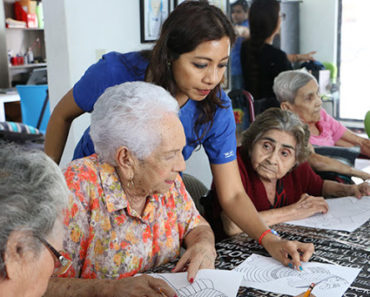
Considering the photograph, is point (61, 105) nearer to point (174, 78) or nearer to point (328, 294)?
point (174, 78)

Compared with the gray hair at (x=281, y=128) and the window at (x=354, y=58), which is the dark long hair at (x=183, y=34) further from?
the window at (x=354, y=58)

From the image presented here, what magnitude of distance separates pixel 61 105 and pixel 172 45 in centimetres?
55

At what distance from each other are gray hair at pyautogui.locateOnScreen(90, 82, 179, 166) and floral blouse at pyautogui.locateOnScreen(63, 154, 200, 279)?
0.25 feet

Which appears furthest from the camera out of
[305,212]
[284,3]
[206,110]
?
[284,3]

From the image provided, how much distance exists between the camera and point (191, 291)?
1.29 m

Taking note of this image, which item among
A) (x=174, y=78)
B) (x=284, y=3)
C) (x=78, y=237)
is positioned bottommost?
(x=78, y=237)

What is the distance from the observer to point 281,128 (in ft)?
6.94

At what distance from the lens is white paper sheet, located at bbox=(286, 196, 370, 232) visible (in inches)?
72.5

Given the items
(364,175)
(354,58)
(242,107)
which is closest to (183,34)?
(364,175)

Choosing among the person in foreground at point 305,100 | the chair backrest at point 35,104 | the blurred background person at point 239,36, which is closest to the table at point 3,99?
the chair backrest at point 35,104

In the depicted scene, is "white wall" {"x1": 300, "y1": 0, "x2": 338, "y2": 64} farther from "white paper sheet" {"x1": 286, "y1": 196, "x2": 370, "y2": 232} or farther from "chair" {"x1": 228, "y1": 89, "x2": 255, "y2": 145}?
"white paper sheet" {"x1": 286, "y1": 196, "x2": 370, "y2": 232}

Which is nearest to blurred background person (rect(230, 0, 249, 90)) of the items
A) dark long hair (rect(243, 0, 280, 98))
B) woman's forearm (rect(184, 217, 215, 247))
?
dark long hair (rect(243, 0, 280, 98))

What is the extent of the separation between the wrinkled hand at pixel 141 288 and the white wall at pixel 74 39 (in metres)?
1.68

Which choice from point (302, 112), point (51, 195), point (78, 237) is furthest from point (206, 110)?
point (302, 112)
